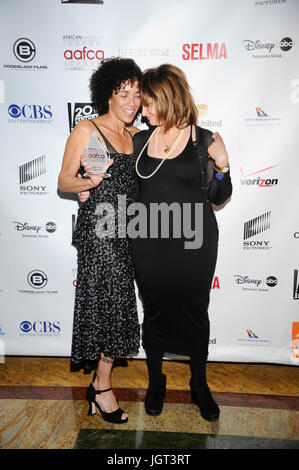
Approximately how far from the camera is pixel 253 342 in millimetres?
2791

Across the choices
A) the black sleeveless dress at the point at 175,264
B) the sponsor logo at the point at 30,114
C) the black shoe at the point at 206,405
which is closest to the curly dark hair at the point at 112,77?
the black sleeveless dress at the point at 175,264

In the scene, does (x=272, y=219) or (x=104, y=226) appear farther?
(x=272, y=219)

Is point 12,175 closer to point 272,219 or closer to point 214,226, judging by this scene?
point 214,226

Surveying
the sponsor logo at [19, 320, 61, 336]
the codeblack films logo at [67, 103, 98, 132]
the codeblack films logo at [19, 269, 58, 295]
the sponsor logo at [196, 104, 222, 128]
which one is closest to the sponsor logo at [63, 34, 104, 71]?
the codeblack films logo at [67, 103, 98, 132]

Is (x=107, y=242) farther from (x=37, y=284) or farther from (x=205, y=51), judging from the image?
(x=205, y=51)

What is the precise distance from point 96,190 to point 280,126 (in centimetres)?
138

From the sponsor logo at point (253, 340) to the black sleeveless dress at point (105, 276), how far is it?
1.08 metres

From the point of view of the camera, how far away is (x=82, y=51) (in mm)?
2502

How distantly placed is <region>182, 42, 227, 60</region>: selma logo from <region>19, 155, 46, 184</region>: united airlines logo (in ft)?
4.02

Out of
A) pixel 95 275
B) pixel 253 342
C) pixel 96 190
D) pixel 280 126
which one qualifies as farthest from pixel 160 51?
pixel 253 342

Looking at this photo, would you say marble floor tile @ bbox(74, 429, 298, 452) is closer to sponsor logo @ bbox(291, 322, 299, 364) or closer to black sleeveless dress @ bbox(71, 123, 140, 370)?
black sleeveless dress @ bbox(71, 123, 140, 370)

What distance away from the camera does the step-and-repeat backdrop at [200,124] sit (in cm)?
244

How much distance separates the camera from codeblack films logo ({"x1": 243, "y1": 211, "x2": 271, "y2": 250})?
8.63ft

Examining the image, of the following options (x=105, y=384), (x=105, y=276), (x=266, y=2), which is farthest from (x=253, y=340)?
(x=266, y=2)
